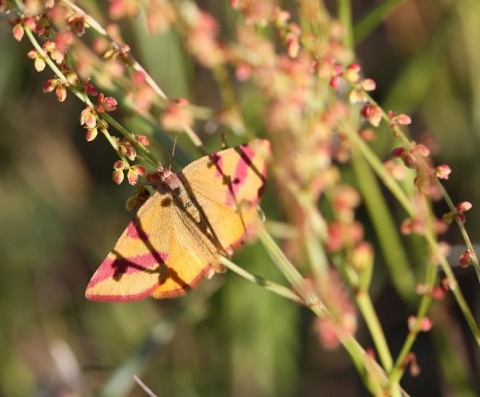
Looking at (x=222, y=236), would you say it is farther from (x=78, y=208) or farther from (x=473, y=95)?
(x=78, y=208)

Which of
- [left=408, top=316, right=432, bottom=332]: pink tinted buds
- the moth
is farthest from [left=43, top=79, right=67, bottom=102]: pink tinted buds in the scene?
[left=408, top=316, right=432, bottom=332]: pink tinted buds

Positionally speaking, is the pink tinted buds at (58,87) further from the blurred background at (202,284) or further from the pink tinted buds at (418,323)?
the blurred background at (202,284)

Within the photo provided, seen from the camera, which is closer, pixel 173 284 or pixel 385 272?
pixel 173 284

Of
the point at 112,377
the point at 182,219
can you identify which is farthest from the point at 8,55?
the point at 182,219

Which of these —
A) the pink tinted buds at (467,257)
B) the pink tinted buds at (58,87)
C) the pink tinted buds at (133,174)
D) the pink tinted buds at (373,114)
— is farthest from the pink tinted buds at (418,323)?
the pink tinted buds at (58,87)

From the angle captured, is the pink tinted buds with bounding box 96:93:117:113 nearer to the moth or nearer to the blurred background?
the moth

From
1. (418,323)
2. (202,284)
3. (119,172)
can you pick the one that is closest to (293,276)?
(418,323)

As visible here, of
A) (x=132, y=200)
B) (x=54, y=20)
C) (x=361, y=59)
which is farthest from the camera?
(x=361, y=59)
